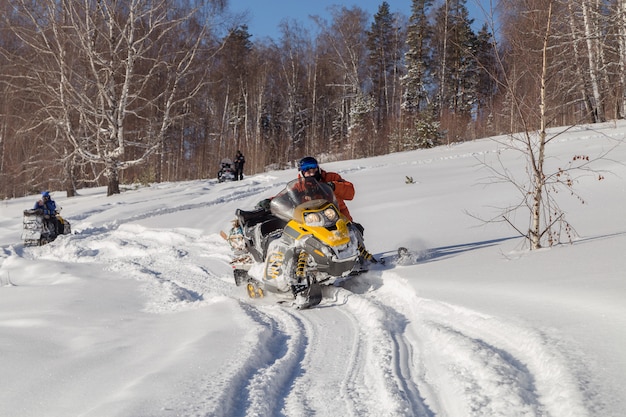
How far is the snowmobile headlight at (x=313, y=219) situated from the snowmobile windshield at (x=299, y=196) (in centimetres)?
25

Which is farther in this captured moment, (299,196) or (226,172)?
(226,172)

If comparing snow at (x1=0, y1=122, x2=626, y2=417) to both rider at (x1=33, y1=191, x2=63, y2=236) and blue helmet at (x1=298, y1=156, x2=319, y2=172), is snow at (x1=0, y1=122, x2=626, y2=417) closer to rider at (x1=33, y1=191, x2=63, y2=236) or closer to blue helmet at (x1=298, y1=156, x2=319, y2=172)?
blue helmet at (x1=298, y1=156, x2=319, y2=172)

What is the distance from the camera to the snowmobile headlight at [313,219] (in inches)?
206

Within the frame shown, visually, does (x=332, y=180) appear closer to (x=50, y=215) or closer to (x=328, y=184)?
(x=328, y=184)

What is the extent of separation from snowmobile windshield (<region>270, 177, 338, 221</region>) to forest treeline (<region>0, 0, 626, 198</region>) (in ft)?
7.55

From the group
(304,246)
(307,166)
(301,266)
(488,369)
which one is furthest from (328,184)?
(488,369)

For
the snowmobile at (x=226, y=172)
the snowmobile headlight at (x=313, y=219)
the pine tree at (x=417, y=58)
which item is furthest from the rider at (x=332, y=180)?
the pine tree at (x=417, y=58)

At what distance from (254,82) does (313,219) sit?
37.2 m

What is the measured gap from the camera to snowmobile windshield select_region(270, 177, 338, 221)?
560cm

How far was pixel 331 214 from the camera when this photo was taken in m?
5.33

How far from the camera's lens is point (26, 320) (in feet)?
14.1

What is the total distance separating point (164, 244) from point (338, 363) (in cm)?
831

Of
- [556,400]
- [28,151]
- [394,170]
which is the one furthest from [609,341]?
[28,151]

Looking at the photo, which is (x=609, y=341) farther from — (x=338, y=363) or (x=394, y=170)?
(x=394, y=170)
